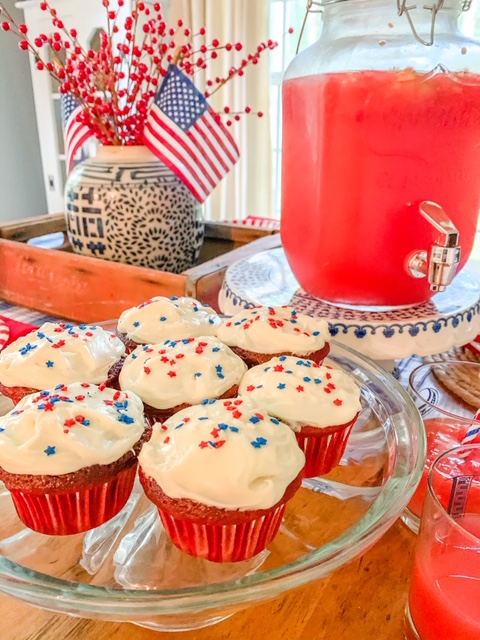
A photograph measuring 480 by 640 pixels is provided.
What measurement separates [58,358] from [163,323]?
0.19 m

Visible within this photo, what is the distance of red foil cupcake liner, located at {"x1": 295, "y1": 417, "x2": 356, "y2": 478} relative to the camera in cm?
70

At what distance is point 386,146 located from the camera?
806 millimetres

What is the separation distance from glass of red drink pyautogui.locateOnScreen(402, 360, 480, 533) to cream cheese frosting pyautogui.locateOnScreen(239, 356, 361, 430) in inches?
4.1

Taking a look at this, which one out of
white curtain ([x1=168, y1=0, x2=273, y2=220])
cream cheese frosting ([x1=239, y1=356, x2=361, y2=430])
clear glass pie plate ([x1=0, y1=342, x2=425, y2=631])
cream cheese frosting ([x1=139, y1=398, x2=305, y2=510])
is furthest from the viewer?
white curtain ([x1=168, y1=0, x2=273, y2=220])

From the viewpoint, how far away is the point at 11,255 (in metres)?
1.29

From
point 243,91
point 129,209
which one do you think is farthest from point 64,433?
point 243,91

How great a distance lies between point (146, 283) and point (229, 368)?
0.40 meters

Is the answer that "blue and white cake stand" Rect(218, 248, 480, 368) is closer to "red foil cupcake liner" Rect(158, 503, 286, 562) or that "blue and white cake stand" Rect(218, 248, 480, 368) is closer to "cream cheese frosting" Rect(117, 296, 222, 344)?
"cream cheese frosting" Rect(117, 296, 222, 344)

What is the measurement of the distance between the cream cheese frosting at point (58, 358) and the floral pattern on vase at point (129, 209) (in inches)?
17.6

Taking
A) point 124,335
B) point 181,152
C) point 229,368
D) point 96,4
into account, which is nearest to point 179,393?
point 229,368

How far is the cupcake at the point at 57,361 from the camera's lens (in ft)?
2.49

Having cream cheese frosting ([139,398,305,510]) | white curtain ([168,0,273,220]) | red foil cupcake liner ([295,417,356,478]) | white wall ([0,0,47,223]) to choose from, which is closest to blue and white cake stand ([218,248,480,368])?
red foil cupcake liner ([295,417,356,478])

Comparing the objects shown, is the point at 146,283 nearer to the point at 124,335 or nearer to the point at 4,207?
the point at 124,335

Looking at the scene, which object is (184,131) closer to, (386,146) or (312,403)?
(386,146)
